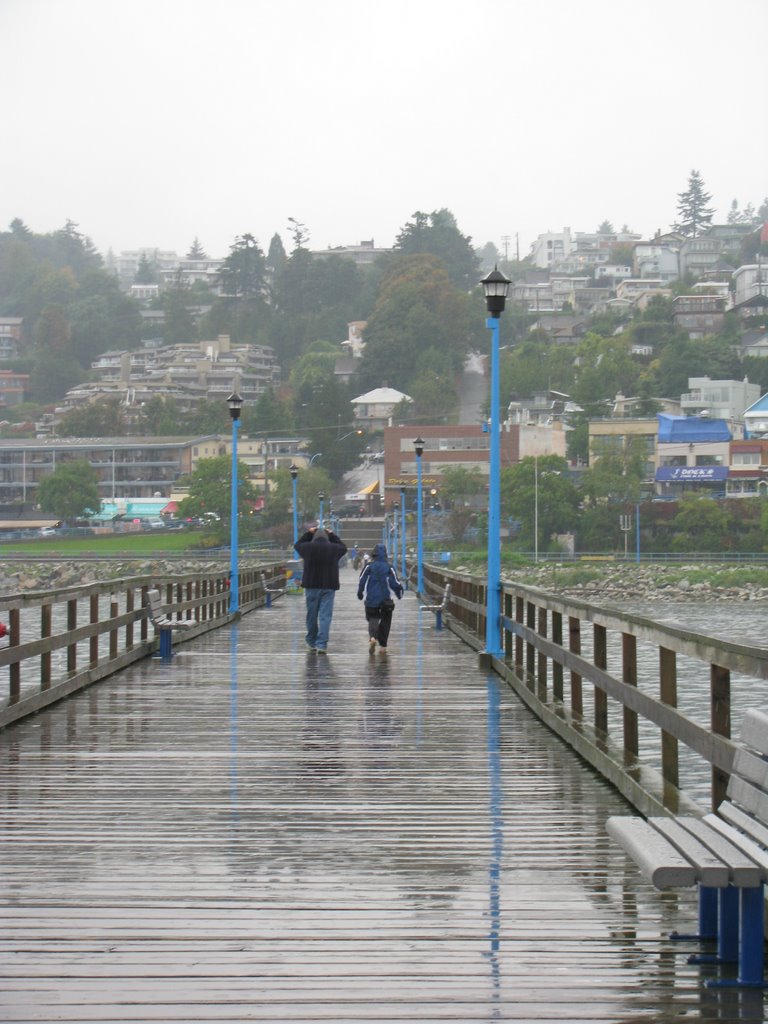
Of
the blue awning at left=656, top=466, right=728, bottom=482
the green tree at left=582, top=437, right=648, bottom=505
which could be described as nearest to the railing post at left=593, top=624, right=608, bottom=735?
the green tree at left=582, top=437, right=648, bottom=505

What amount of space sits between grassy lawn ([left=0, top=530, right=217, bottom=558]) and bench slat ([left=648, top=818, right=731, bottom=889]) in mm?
109198

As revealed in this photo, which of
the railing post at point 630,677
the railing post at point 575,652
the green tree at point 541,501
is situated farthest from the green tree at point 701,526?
the railing post at point 630,677

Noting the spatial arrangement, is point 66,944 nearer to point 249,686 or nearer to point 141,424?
point 249,686

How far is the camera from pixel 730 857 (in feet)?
14.5

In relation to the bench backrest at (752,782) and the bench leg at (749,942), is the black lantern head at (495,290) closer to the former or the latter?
the bench backrest at (752,782)


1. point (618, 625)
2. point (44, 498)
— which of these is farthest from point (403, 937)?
point (44, 498)

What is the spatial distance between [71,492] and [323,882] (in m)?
132

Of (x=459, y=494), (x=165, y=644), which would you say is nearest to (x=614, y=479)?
(x=459, y=494)

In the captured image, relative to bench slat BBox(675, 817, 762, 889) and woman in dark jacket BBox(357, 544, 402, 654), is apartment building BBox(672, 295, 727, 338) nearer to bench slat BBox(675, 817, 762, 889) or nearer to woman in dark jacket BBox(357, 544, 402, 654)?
woman in dark jacket BBox(357, 544, 402, 654)

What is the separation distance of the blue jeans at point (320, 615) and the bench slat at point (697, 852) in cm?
1374

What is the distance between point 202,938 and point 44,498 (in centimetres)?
13464

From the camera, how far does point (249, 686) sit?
48.4ft

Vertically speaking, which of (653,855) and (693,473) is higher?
(693,473)

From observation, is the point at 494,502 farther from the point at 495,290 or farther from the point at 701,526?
the point at 701,526
